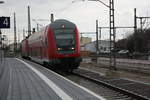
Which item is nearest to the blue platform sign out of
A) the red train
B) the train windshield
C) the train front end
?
the red train

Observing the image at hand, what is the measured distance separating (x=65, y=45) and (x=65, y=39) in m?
0.46

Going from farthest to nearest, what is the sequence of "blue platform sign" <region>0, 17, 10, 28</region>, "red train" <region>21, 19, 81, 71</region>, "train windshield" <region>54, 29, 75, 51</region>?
"train windshield" <region>54, 29, 75, 51</region> < "red train" <region>21, 19, 81, 71</region> < "blue platform sign" <region>0, 17, 10, 28</region>

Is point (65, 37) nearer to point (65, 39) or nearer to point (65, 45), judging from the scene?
point (65, 39)

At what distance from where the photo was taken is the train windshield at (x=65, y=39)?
2778 cm

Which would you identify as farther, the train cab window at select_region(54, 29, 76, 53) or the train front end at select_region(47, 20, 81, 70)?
the train cab window at select_region(54, 29, 76, 53)

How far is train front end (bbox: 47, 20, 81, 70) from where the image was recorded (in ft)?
90.4

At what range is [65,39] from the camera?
27.9 m

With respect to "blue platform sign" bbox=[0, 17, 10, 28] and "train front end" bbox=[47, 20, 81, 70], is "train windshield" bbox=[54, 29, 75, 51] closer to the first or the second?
"train front end" bbox=[47, 20, 81, 70]

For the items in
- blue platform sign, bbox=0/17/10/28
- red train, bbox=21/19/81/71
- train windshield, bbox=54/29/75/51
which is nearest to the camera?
blue platform sign, bbox=0/17/10/28

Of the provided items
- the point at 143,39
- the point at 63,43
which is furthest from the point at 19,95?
the point at 143,39

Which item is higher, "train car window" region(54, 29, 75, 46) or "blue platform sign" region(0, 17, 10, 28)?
"blue platform sign" region(0, 17, 10, 28)

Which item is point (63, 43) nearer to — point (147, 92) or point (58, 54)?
point (58, 54)

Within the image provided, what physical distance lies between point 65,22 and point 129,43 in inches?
2101

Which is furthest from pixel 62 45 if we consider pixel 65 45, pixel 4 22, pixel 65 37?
pixel 4 22
